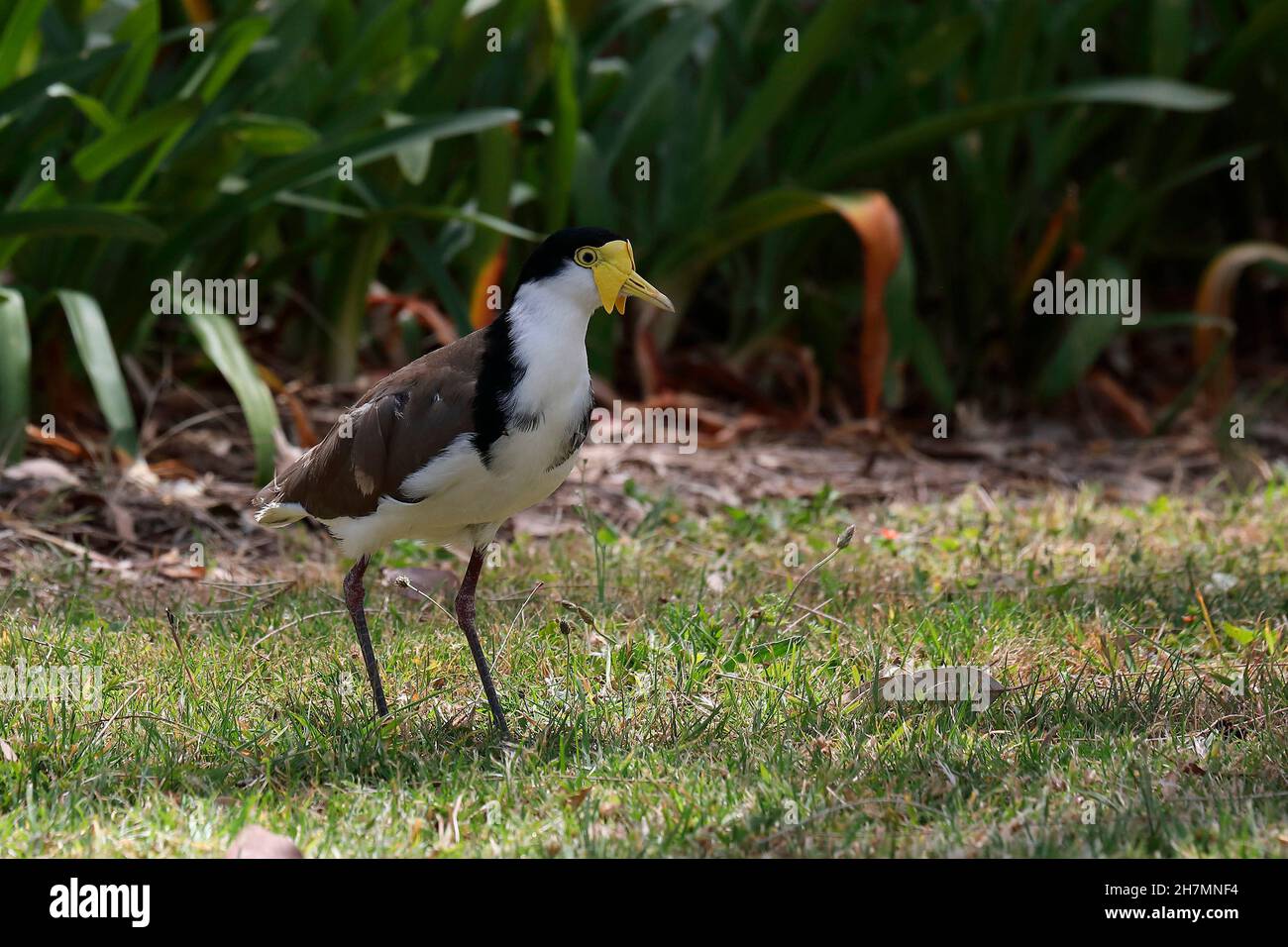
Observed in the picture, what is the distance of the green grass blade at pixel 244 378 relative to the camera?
4883 millimetres

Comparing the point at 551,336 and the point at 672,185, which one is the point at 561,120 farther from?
the point at 551,336

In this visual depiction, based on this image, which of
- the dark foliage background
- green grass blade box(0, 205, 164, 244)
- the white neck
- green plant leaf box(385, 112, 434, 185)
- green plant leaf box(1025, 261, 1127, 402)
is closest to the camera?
the white neck

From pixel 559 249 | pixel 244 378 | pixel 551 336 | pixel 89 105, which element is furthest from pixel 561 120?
pixel 551 336

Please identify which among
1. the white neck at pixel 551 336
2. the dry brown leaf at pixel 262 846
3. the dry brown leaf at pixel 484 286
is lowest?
the dry brown leaf at pixel 262 846

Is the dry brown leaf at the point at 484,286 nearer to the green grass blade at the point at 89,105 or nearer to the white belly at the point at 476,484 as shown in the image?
the green grass blade at the point at 89,105

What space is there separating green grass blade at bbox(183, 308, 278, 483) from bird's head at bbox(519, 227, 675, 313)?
177cm

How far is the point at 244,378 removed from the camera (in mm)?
5031

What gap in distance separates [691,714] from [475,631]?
55 centimetres

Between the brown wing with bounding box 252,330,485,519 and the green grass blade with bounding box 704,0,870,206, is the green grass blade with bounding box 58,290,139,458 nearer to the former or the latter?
the brown wing with bounding box 252,330,485,519

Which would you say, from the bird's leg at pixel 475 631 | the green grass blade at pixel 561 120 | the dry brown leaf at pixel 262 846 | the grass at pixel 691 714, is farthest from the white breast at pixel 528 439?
the green grass blade at pixel 561 120

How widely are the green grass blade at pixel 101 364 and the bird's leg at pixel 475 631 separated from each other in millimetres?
1808

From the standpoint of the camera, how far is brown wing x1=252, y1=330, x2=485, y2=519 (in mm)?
3389

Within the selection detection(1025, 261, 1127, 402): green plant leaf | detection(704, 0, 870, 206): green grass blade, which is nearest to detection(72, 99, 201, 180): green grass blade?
detection(704, 0, 870, 206): green grass blade

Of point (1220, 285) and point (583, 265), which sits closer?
point (583, 265)
